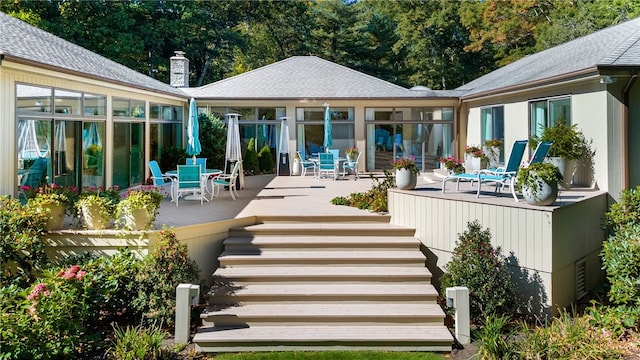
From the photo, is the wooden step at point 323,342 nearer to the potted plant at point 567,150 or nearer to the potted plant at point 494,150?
the potted plant at point 567,150

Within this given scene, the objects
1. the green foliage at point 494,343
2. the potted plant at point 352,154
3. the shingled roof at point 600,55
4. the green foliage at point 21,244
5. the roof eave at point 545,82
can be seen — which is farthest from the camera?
the potted plant at point 352,154

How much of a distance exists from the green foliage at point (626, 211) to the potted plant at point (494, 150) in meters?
6.27

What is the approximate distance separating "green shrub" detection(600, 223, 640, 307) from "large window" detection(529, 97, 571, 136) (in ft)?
12.8

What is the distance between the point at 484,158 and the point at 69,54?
997cm

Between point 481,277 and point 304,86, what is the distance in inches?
543

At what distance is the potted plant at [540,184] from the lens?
272 inches

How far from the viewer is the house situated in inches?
297

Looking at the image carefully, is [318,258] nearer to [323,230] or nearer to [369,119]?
[323,230]

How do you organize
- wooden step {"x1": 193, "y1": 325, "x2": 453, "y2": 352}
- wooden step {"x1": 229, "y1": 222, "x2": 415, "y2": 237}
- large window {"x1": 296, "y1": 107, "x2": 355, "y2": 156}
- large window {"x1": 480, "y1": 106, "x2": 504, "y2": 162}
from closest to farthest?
wooden step {"x1": 193, "y1": 325, "x2": 453, "y2": 352} < wooden step {"x1": 229, "y1": 222, "x2": 415, "y2": 237} < large window {"x1": 480, "y1": 106, "x2": 504, "y2": 162} < large window {"x1": 296, "y1": 107, "x2": 355, "y2": 156}

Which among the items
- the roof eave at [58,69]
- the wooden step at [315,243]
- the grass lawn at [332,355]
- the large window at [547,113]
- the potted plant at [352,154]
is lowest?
the grass lawn at [332,355]

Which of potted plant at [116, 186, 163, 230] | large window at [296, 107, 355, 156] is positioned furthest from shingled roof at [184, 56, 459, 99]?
potted plant at [116, 186, 163, 230]

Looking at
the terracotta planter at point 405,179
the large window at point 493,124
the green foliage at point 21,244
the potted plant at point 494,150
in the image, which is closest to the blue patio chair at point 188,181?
the green foliage at point 21,244

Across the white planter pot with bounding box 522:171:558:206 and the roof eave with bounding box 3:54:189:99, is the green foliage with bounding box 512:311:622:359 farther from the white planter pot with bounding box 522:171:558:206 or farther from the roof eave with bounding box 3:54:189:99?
the roof eave with bounding box 3:54:189:99

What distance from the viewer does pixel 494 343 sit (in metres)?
5.68
